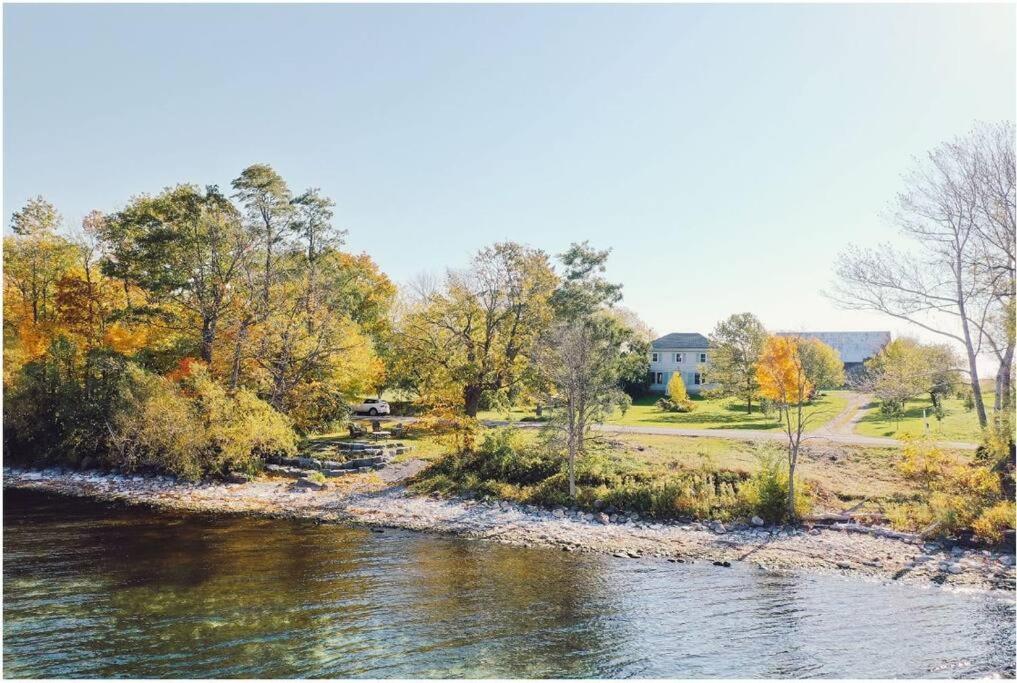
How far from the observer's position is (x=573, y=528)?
61.6 ft

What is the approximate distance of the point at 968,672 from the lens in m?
10.2

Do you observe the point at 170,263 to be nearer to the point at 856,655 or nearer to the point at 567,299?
the point at 567,299

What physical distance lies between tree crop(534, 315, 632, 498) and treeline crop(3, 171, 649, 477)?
41.1 inches

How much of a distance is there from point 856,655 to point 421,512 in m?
12.9

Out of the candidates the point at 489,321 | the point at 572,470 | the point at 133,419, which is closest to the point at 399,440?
the point at 489,321

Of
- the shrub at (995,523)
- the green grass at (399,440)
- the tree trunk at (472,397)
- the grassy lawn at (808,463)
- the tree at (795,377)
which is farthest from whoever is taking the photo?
the tree trunk at (472,397)

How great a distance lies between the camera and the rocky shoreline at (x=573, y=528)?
1544 cm

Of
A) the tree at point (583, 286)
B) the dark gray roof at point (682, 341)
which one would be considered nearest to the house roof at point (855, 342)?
the dark gray roof at point (682, 341)

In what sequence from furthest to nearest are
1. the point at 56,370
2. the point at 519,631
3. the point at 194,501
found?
1. the point at 56,370
2. the point at 194,501
3. the point at 519,631

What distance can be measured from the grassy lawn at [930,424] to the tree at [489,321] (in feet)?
49.4

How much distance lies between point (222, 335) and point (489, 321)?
37.5 feet

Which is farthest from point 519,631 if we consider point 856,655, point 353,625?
point 856,655

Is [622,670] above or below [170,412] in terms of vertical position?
below

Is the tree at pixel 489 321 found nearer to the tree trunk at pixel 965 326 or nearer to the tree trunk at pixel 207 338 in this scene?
the tree trunk at pixel 207 338
